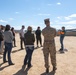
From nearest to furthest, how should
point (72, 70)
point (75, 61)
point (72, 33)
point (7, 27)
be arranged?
point (72, 70)
point (7, 27)
point (75, 61)
point (72, 33)

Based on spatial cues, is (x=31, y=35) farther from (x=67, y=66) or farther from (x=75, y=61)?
(x=75, y=61)

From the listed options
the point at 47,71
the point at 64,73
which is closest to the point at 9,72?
the point at 47,71

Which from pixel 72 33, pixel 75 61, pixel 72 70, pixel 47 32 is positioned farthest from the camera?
pixel 72 33

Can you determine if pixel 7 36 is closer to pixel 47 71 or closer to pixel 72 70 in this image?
pixel 47 71

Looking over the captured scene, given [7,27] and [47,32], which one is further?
[7,27]

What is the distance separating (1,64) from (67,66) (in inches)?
134

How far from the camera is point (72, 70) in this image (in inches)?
389

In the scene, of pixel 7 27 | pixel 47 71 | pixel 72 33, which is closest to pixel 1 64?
pixel 7 27

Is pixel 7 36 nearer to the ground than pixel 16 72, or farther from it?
farther from it

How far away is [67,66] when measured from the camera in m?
10.8

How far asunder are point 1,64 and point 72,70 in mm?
3730

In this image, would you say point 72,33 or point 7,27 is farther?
point 72,33

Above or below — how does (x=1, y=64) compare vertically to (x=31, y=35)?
below

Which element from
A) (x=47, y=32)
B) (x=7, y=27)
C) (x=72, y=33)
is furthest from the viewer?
(x=72, y=33)
